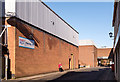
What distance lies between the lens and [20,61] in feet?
74.9

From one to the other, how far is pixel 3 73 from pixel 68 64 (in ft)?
88.8

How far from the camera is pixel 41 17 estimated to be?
2991 centimetres

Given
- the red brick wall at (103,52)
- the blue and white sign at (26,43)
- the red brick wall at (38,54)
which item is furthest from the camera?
the red brick wall at (103,52)

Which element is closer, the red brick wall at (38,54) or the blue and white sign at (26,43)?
the red brick wall at (38,54)

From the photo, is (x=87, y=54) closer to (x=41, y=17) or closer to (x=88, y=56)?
(x=88, y=56)

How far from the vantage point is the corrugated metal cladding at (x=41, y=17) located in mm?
23812

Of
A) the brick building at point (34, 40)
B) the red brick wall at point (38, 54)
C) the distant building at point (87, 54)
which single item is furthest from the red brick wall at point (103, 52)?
the brick building at point (34, 40)

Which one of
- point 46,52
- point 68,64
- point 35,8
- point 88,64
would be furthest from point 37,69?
point 88,64

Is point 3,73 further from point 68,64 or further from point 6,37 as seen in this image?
point 68,64

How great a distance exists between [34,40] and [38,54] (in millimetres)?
2397

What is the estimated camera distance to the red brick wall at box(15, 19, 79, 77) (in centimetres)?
2288

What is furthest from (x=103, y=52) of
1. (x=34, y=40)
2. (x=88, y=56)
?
(x=34, y=40)

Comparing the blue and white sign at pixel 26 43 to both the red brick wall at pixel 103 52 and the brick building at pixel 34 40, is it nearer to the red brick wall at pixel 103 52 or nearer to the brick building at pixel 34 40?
the brick building at pixel 34 40

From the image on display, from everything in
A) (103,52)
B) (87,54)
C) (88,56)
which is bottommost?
(88,56)
